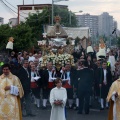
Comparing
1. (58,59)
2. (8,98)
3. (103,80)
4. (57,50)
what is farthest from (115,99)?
(57,50)

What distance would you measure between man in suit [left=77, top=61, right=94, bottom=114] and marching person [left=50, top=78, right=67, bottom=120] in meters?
3.65

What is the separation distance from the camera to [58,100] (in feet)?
43.2

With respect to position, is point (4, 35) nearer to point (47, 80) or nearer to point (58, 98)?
point (47, 80)

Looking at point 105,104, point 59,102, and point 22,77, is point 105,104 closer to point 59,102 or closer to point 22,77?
point 22,77

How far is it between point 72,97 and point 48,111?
1.15 meters

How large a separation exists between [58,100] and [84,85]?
3739 millimetres

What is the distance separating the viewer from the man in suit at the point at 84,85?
55.3 feet

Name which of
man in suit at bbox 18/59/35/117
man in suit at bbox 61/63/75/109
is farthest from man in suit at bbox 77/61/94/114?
man in suit at bbox 18/59/35/117

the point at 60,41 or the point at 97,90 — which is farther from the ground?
the point at 60,41

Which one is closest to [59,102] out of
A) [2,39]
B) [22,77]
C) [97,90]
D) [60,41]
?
[22,77]

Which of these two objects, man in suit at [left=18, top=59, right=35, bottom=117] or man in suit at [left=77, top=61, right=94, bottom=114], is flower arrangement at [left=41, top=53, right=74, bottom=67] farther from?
man in suit at [left=18, top=59, right=35, bottom=117]

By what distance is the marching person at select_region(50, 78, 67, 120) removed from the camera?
43.2ft

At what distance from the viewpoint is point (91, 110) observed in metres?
18.1

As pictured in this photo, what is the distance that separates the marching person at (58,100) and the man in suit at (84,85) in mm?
3646
